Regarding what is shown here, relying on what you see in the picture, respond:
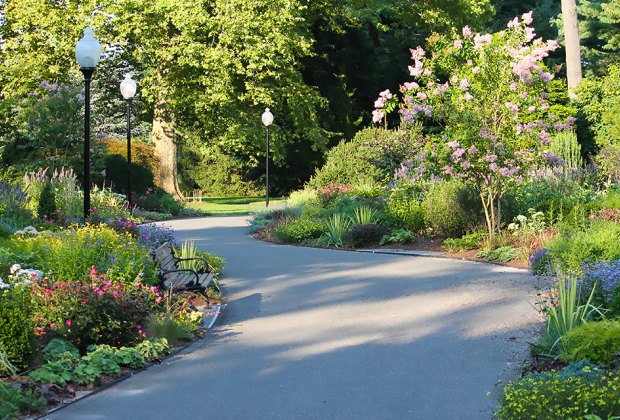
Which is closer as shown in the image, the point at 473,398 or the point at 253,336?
the point at 473,398

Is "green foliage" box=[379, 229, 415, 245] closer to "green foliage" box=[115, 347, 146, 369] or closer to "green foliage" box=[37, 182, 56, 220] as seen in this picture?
"green foliage" box=[37, 182, 56, 220]

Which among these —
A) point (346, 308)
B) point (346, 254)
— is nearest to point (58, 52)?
point (346, 254)

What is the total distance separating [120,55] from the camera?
110ft

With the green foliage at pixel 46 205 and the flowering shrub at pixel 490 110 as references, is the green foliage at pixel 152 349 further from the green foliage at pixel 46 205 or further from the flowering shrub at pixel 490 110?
the green foliage at pixel 46 205

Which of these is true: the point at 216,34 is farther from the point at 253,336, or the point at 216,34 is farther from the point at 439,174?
the point at 253,336

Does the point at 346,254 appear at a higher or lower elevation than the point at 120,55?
lower

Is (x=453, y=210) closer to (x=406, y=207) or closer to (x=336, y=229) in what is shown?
(x=406, y=207)

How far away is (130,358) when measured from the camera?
7.01 metres

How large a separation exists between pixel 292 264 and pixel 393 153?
9574 millimetres

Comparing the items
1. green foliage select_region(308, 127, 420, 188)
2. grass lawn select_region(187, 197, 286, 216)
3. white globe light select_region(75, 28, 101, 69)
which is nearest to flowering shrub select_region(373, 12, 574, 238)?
white globe light select_region(75, 28, 101, 69)

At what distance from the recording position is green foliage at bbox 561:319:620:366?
595cm

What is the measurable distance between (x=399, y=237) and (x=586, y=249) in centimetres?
620

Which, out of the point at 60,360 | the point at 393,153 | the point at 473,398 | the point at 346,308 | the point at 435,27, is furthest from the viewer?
the point at 435,27

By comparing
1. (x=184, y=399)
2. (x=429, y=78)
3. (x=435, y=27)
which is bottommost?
(x=184, y=399)
